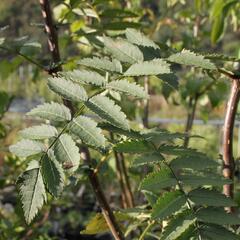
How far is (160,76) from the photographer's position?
2.92 ft

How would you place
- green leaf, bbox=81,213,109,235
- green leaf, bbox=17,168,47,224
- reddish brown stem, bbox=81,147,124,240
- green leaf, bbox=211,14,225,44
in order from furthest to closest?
green leaf, bbox=211,14,225,44
green leaf, bbox=81,213,109,235
reddish brown stem, bbox=81,147,124,240
green leaf, bbox=17,168,47,224

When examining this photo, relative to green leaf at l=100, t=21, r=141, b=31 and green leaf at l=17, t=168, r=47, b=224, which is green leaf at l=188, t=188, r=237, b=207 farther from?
green leaf at l=100, t=21, r=141, b=31

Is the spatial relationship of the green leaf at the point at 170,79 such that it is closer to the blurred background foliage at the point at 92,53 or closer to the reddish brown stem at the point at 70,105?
the blurred background foliage at the point at 92,53

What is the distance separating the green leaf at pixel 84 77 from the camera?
0.87 m

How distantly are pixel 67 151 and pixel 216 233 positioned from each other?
0.24 meters

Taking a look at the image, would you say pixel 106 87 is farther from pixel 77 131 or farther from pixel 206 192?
pixel 206 192

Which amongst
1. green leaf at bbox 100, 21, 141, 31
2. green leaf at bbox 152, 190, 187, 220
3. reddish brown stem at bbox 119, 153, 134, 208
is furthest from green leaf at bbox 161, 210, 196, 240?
reddish brown stem at bbox 119, 153, 134, 208

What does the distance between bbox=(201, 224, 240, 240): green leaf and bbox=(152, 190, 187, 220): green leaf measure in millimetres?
46

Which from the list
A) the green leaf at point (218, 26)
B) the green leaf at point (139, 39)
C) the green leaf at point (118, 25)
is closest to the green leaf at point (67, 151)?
the green leaf at point (139, 39)

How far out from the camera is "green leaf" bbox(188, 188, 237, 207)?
770 millimetres

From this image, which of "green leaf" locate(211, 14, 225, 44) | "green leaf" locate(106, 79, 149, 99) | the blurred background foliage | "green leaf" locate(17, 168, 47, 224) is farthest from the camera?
"green leaf" locate(211, 14, 225, 44)

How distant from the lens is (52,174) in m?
0.77

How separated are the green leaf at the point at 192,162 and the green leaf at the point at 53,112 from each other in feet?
0.59

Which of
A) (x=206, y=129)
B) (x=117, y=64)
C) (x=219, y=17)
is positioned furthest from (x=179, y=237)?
(x=206, y=129)
